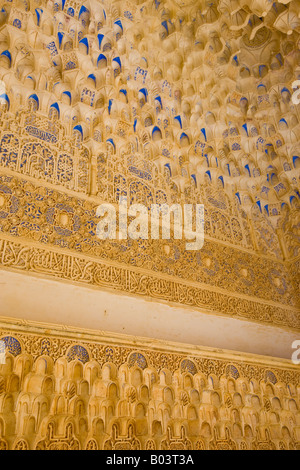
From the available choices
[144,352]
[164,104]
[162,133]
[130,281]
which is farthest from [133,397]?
[164,104]

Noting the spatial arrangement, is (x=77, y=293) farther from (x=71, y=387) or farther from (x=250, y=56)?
(x=250, y=56)

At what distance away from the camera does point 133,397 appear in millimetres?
2562

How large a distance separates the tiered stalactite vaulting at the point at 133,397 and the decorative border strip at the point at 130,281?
0.52 meters

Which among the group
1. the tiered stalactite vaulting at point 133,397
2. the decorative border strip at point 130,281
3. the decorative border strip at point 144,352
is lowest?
the tiered stalactite vaulting at point 133,397

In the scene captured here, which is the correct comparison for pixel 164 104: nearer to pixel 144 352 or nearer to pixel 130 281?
pixel 130 281

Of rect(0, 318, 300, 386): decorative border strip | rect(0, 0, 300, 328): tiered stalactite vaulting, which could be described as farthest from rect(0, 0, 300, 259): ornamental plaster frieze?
rect(0, 318, 300, 386): decorative border strip

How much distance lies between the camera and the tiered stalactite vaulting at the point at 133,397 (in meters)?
2.21

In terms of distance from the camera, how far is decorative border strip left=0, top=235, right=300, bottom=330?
9.16ft

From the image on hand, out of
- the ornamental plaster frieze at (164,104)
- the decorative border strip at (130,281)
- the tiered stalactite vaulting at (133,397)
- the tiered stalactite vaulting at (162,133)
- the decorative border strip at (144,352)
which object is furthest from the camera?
the ornamental plaster frieze at (164,104)

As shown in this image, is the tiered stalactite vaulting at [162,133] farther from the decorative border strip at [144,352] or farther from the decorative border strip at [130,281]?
the decorative border strip at [144,352]

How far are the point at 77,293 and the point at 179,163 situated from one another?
1964 mm

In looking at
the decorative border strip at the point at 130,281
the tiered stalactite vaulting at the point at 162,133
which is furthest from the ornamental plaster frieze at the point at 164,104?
the decorative border strip at the point at 130,281

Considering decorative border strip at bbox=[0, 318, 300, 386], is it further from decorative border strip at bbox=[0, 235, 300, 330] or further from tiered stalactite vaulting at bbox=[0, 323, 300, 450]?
decorative border strip at bbox=[0, 235, 300, 330]

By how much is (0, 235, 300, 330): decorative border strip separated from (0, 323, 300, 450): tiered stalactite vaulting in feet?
1.72
